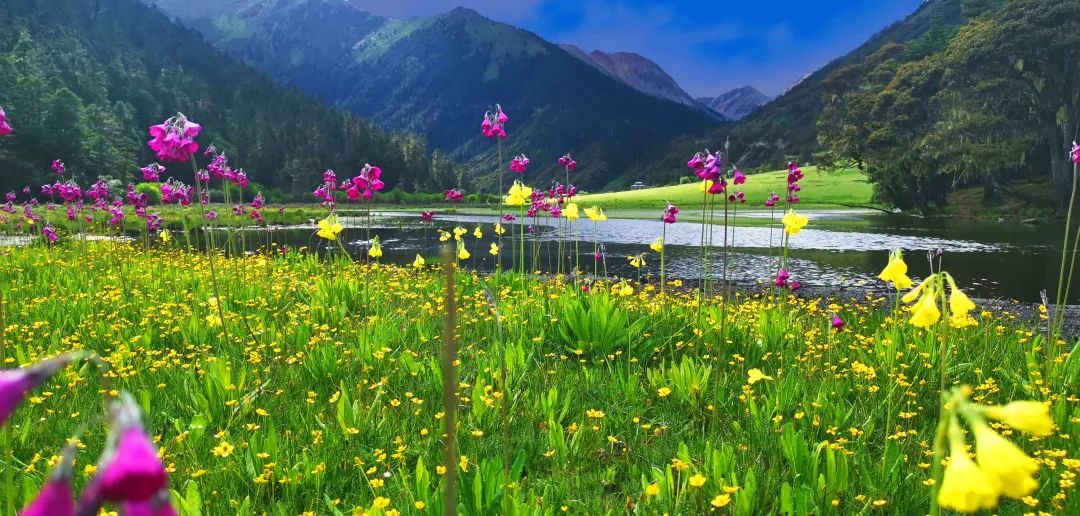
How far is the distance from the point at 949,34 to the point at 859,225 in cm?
3894

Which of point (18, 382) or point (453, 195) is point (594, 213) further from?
point (18, 382)

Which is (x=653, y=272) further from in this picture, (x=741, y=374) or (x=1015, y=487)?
(x=1015, y=487)

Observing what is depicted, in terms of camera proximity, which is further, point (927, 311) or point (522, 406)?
point (522, 406)

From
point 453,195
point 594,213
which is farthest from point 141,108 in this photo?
point 594,213

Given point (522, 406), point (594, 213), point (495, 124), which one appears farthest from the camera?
point (594, 213)

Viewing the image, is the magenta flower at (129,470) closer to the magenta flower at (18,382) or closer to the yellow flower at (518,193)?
the magenta flower at (18,382)

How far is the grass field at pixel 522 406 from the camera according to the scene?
297cm

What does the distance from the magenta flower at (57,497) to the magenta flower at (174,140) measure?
4.44 m

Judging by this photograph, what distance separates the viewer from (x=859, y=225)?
34500 millimetres

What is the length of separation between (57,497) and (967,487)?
4.64 feet

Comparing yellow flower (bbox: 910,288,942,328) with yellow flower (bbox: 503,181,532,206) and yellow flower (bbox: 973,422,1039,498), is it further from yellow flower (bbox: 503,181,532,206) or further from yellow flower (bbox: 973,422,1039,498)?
yellow flower (bbox: 503,181,532,206)

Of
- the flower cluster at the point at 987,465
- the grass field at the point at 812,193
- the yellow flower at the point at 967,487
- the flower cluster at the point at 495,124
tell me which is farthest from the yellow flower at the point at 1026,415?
the grass field at the point at 812,193

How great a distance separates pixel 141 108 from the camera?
13275cm

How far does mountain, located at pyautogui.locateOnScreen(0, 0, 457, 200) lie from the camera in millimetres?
78625
